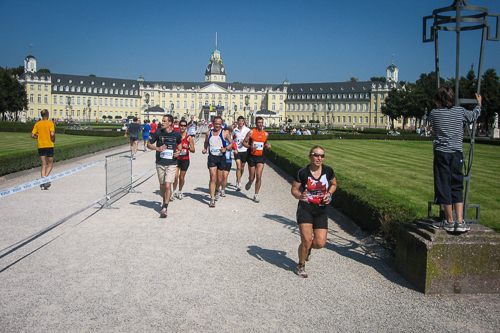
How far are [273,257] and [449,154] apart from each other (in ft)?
8.13

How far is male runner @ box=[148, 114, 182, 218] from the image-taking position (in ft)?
25.2

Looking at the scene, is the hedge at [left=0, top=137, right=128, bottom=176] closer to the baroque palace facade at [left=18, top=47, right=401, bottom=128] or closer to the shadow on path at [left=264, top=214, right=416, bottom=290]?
the shadow on path at [left=264, top=214, right=416, bottom=290]

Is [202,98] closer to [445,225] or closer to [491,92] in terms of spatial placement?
[491,92]

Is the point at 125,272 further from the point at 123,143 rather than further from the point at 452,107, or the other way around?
the point at 123,143

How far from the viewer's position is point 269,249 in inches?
228

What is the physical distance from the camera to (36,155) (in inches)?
563

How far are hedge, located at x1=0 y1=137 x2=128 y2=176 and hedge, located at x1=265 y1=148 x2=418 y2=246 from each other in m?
9.77

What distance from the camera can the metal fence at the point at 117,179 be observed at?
28.4 ft

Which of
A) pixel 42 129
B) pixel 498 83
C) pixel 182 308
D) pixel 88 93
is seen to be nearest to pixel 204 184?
pixel 42 129

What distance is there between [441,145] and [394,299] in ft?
5.47

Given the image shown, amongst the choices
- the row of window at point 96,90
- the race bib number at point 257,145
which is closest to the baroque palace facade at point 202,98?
the row of window at point 96,90

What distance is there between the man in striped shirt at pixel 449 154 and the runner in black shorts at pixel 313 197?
112cm

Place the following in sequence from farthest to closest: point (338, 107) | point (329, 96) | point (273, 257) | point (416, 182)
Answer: point (329, 96) < point (338, 107) < point (416, 182) < point (273, 257)

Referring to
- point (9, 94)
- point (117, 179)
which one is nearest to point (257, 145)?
point (117, 179)
